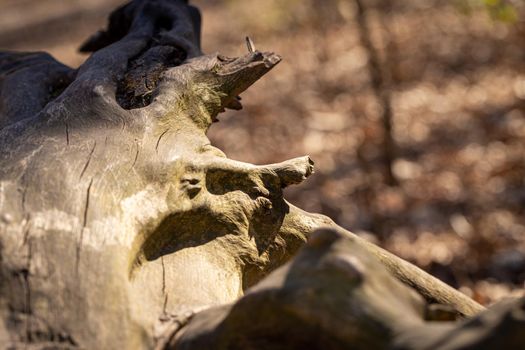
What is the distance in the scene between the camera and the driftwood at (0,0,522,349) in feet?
4.14

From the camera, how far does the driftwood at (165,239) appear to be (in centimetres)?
126

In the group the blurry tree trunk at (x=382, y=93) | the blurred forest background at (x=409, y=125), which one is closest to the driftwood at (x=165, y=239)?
the blurred forest background at (x=409, y=125)

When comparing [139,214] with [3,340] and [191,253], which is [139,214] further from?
[3,340]

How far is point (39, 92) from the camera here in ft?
8.29

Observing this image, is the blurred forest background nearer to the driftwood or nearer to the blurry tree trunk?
the blurry tree trunk

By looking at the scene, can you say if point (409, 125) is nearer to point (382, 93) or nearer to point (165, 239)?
point (382, 93)

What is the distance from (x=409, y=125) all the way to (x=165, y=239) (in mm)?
4512

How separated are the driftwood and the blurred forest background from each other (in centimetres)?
192

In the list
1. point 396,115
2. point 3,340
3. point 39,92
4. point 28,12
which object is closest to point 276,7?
point 396,115

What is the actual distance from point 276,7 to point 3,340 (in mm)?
7300

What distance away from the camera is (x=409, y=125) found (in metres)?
5.89

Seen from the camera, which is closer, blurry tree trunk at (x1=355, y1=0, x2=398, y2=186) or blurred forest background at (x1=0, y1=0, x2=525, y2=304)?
blurred forest background at (x1=0, y1=0, x2=525, y2=304)

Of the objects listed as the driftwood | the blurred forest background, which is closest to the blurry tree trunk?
the blurred forest background

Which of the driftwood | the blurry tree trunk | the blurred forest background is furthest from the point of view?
the blurry tree trunk
